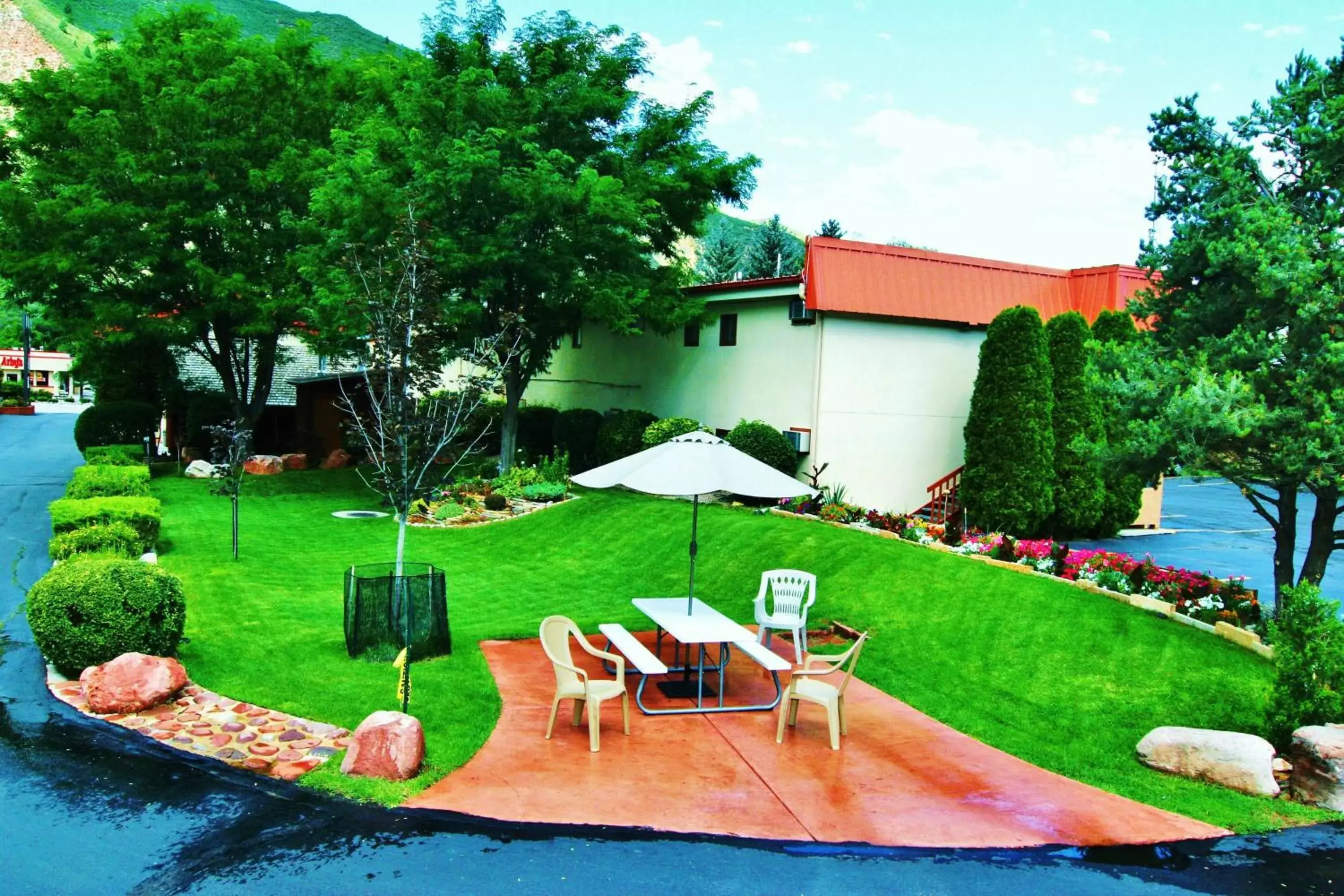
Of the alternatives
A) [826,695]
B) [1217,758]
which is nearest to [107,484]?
[826,695]

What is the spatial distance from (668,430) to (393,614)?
34.6 ft

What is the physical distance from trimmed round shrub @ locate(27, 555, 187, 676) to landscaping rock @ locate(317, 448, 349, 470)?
1825 cm

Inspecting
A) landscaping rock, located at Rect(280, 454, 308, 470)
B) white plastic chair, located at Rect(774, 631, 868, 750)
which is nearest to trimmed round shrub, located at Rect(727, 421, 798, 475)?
white plastic chair, located at Rect(774, 631, 868, 750)

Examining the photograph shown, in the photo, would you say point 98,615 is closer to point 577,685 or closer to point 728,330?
point 577,685

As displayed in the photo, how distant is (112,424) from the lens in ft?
87.5

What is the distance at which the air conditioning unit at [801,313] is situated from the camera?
18172mm

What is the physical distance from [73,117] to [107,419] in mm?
8807

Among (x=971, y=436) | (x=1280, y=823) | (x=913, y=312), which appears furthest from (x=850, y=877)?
(x=913, y=312)

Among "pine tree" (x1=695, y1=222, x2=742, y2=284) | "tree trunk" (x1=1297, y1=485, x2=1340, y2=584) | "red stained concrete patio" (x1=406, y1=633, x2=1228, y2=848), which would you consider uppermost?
"pine tree" (x1=695, y1=222, x2=742, y2=284)

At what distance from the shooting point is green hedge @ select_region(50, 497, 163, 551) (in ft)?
44.9

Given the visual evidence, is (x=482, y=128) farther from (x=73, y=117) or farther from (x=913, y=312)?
(x=73, y=117)

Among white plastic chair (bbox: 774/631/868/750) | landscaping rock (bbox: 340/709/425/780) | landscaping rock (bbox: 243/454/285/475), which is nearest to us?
landscaping rock (bbox: 340/709/425/780)

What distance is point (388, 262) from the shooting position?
36.8 ft

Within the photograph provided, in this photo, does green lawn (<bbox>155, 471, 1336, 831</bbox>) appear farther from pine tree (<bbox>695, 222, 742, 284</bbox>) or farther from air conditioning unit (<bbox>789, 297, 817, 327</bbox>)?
pine tree (<bbox>695, 222, 742, 284</bbox>)
